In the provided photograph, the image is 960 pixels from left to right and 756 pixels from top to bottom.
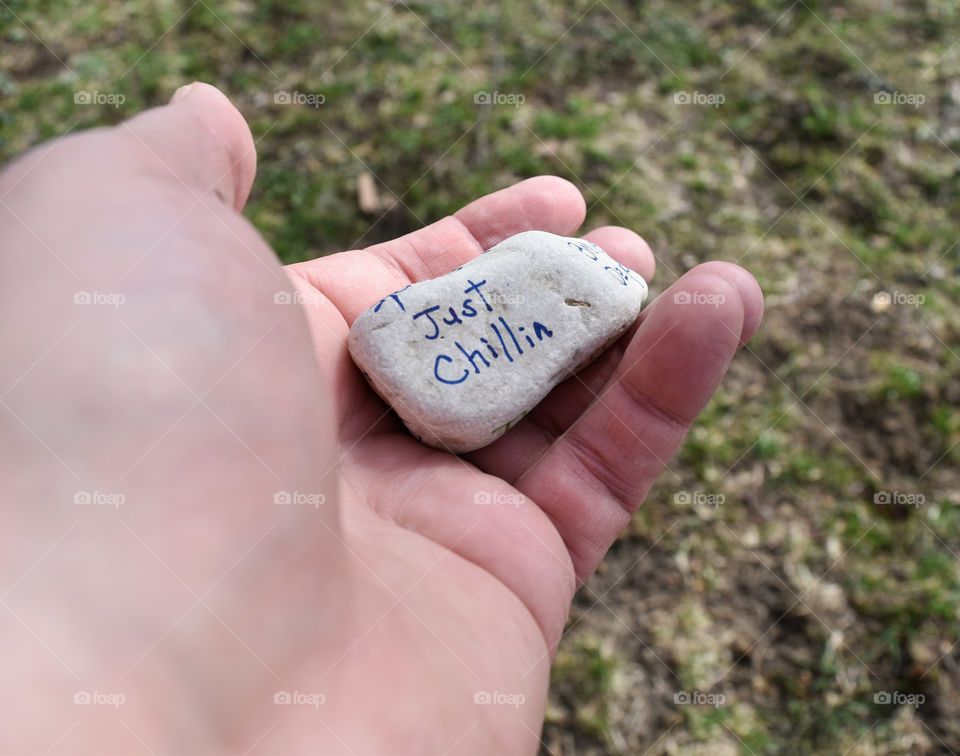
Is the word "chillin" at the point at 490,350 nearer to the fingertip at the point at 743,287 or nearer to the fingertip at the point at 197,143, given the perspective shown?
the fingertip at the point at 743,287

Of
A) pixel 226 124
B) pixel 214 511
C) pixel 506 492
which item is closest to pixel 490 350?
pixel 506 492

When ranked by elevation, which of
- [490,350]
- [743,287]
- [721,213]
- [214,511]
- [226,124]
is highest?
[226,124]

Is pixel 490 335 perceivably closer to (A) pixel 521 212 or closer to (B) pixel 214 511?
(A) pixel 521 212

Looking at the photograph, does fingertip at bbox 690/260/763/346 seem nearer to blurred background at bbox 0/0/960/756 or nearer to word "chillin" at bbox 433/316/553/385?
word "chillin" at bbox 433/316/553/385

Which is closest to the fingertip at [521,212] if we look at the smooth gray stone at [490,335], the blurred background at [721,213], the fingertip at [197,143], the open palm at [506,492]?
the smooth gray stone at [490,335]

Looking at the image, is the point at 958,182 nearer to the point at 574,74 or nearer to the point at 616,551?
the point at 574,74

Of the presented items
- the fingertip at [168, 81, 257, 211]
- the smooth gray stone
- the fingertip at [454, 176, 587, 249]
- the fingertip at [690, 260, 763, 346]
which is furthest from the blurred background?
the fingertip at [168, 81, 257, 211]

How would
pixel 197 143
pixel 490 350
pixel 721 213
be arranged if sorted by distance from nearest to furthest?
1. pixel 197 143
2. pixel 490 350
3. pixel 721 213
